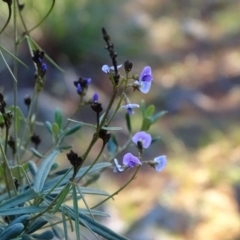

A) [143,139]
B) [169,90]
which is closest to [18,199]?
[143,139]

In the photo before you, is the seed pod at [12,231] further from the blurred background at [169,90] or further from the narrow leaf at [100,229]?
the blurred background at [169,90]

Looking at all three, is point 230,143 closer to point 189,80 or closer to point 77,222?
point 189,80

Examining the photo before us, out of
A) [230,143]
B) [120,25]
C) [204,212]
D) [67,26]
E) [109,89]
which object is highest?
[120,25]

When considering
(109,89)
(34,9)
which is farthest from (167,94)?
(34,9)

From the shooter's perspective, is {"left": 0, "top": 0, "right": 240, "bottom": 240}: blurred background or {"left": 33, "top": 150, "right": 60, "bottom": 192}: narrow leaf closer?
{"left": 33, "top": 150, "right": 60, "bottom": 192}: narrow leaf

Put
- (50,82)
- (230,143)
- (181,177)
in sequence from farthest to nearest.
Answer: (50,82)
(230,143)
(181,177)

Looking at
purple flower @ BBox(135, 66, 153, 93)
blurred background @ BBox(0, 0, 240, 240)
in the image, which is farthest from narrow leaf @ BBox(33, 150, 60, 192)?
blurred background @ BBox(0, 0, 240, 240)

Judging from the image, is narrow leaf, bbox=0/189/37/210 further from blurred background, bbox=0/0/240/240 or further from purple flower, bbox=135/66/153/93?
blurred background, bbox=0/0/240/240

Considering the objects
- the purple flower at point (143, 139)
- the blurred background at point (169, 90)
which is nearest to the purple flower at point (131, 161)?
the purple flower at point (143, 139)

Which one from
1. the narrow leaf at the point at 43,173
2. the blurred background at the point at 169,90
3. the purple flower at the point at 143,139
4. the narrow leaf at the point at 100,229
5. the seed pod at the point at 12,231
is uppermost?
the blurred background at the point at 169,90
